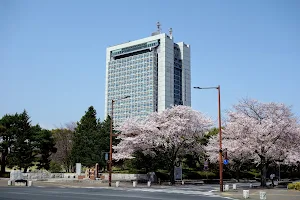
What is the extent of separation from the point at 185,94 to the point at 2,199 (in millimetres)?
156708

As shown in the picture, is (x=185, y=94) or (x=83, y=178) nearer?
(x=83, y=178)

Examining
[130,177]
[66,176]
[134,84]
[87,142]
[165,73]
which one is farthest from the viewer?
[134,84]

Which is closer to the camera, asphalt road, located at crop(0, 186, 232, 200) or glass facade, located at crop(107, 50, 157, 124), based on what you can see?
asphalt road, located at crop(0, 186, 232, 200)

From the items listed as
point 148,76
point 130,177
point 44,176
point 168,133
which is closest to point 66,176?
point 44,176

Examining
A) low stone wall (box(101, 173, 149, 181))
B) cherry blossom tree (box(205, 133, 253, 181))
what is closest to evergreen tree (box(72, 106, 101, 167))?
low stone wall (box(101, 173, 149, 181))

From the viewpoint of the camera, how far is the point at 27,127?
56.6 meters

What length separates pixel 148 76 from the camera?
16775 cm

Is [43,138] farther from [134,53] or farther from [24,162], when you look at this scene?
[134,53]

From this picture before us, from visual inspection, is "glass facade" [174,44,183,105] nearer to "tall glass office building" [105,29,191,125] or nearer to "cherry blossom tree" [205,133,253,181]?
"tall glass office building" [105,29,191,125]

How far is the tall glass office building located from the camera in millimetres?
165750

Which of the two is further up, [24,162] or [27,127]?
[27,127]

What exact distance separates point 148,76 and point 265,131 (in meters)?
132

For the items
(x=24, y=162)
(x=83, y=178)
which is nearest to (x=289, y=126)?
(x=83, y=178)

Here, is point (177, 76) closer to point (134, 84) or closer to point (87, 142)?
point (134, 84)
